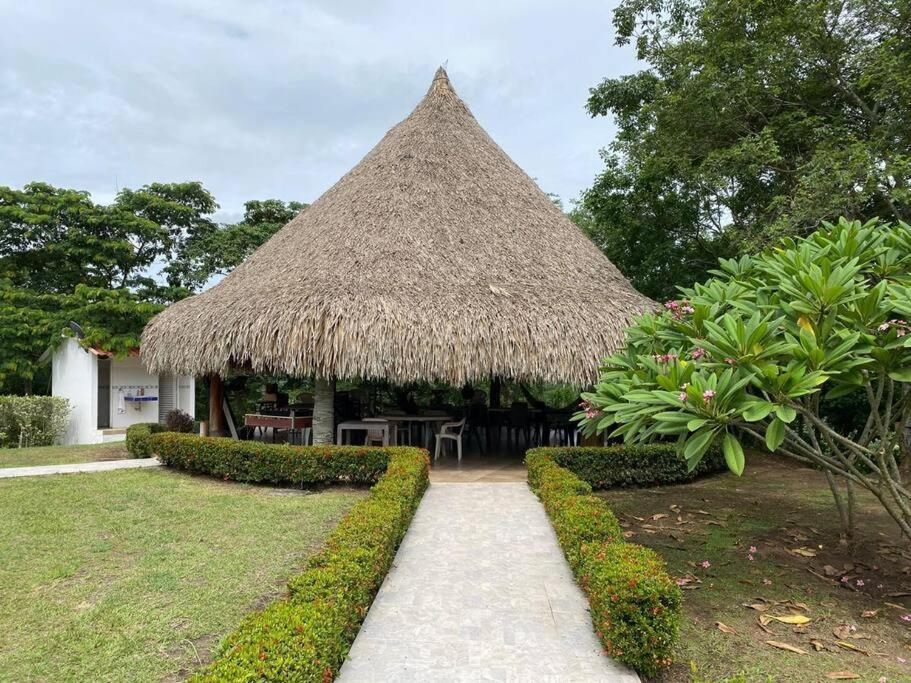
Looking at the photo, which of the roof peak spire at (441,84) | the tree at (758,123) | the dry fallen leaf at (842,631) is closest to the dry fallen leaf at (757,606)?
the dry fallen leaf at (842,631)

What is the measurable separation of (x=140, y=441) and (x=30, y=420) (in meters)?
5.27

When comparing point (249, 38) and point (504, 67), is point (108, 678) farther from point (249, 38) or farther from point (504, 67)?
point (504, 67)

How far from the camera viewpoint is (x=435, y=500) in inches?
249

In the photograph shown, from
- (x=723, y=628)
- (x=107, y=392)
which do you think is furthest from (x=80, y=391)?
(x=723, y=628)

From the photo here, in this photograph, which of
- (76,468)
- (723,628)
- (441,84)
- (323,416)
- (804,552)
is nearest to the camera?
(723,628)

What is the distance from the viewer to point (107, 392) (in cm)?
1403

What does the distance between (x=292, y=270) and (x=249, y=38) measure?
12.7 ft

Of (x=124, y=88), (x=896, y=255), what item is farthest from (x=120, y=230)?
(x=896, y=255)

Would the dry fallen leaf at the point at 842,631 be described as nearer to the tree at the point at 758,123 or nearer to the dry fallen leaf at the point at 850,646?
the dry fallen leaf at the point at 850,646

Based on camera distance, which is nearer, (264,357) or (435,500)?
(435,500)

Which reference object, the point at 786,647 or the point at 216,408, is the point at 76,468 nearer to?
the point at 216,408

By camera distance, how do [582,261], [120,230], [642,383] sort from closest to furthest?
1. [642,383]
2. [582,261]
3. [120,230]

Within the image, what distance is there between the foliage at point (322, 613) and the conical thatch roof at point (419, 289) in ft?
10.9

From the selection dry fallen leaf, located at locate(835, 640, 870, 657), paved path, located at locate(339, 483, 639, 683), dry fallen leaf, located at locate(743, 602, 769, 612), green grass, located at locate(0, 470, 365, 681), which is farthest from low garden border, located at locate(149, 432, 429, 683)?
dry fallen leaf, located at locate(835, 640, 870, 657)
